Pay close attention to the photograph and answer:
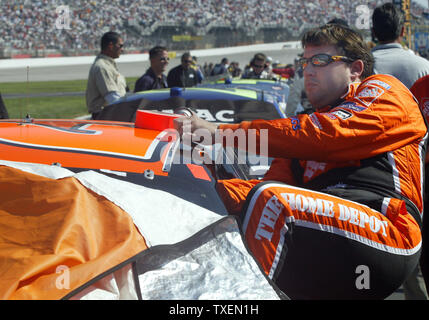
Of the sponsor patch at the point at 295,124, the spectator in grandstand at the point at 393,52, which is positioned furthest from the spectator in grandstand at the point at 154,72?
the sponsor patch at the point at 295,124

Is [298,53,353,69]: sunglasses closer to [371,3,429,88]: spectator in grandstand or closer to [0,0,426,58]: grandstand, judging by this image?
[371,3,429,88]: spectator in grandstand

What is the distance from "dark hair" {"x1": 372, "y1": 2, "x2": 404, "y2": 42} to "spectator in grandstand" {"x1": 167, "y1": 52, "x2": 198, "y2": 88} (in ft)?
15.0

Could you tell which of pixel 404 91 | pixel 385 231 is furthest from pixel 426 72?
pixel 385 231

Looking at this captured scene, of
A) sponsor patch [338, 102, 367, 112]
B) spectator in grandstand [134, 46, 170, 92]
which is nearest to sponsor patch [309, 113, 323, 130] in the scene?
sponsor patch [338, 102, 367, 112]

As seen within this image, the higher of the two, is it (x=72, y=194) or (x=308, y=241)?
(x=72, y=194)

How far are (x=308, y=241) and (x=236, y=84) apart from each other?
4.27 metres

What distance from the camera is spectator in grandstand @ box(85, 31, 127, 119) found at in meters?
5.41

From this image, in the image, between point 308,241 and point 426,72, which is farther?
point 426,72

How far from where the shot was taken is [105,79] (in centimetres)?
541

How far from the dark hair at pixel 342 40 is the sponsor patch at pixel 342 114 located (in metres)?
0.38

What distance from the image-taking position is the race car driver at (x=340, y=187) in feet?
5.58

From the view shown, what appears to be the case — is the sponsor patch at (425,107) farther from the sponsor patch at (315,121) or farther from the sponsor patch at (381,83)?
the sponsor patch at (315,121)

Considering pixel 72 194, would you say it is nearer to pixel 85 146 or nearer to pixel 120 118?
pixel 85 146

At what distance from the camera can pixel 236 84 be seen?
5.82 m
